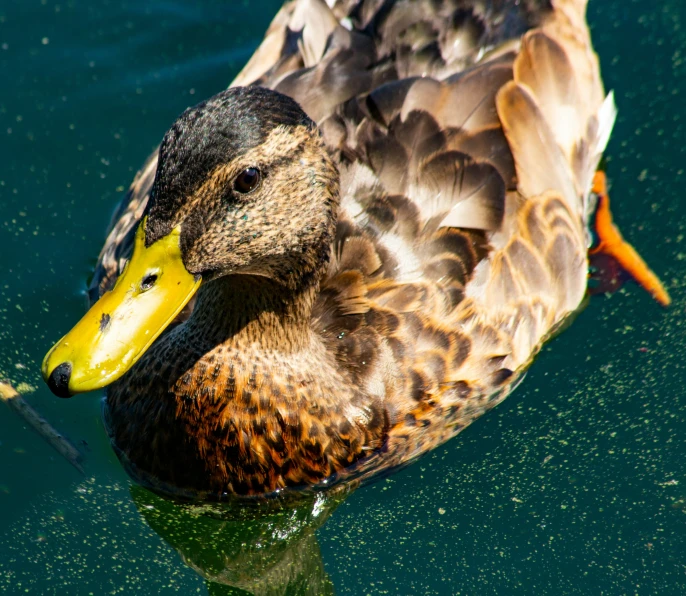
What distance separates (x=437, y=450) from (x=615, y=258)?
5.11ft

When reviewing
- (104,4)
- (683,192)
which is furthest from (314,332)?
(104,4)

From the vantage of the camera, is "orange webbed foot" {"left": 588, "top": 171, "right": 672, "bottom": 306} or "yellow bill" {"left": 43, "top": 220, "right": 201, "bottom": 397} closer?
"yellow bill" {"left": 43, "top": 220, "right": 201, "bottom": 397}

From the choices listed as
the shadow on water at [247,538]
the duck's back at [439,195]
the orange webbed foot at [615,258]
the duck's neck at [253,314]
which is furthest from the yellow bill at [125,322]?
the orange webbed foot at [615,258]

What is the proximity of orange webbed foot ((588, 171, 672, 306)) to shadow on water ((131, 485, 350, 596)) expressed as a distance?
2.02 meters

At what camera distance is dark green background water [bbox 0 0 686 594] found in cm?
432

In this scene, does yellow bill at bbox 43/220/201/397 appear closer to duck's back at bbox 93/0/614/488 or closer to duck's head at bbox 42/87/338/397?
duck's head at bbox 42/87/338/397

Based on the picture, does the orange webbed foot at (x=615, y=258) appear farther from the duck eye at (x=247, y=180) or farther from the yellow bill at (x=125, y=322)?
the yellow bill at (x=125, y=322)

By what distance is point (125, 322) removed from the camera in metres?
3.47

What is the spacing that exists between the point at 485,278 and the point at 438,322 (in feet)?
1.08

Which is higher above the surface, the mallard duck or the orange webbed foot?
the mallard duck

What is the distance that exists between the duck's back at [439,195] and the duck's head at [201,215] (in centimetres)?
73

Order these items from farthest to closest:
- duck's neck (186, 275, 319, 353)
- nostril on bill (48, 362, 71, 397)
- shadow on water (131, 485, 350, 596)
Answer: shadow on water (131, 485, 350, 596), duck's neck (186, 275, 319, 353), nostril on bill (48, 362, 71, 397)

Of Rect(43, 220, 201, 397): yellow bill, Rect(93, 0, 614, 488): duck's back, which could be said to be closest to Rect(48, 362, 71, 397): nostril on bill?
Rect(43, 220, 201, 397): yellow bill

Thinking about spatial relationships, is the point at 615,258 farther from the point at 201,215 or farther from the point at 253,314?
the point at 201,215
